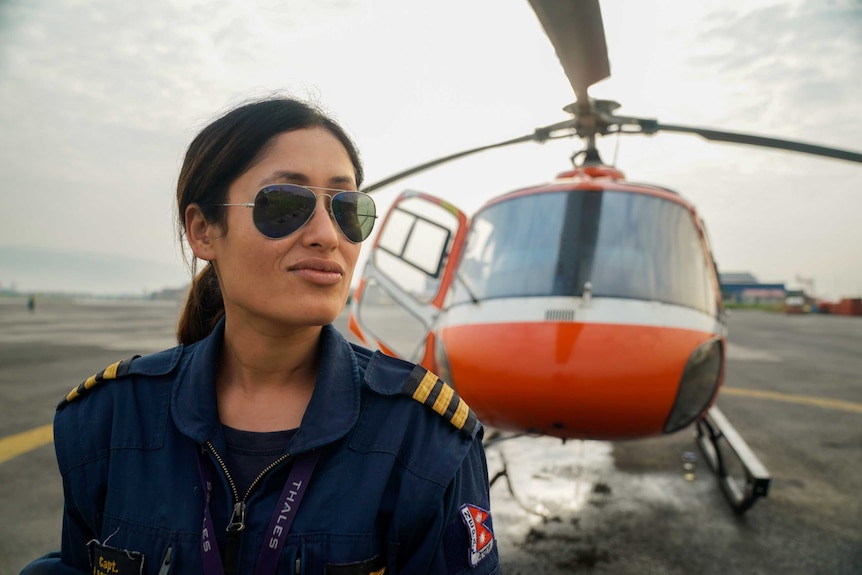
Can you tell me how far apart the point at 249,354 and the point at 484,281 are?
2.94 meters

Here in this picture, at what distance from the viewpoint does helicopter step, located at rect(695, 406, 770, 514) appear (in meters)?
3.88

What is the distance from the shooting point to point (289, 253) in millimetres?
1237

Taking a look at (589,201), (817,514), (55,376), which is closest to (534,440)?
(817,514)

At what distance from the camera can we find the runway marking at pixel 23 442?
5.02m

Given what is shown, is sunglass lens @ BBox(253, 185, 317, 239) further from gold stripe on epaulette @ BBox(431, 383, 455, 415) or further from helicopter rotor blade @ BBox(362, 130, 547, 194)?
helicopter rotor blade @ BBox(362, 130, 547, 194)

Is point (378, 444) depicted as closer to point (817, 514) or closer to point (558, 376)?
point (558, 376)

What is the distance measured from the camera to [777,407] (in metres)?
7.88

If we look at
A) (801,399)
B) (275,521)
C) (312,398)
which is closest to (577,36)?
(312,398)

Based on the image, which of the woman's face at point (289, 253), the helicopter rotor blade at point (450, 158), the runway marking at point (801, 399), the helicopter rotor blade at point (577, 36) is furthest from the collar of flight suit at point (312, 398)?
the runway marking at point (801, 399)

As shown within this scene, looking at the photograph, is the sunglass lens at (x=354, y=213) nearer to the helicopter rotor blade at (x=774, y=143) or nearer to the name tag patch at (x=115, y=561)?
the name tag patch at (x=115, y=561)

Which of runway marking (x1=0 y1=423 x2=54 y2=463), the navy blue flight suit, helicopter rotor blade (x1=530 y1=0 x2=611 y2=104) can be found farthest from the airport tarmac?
helicopter rotor blade (x1=530 y1=0 x2=611 y2=104)

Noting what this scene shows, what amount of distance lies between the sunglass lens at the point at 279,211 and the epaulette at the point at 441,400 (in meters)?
0.44

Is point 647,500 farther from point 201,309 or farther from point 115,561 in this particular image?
point 115,561

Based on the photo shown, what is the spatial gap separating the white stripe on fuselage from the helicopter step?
111cm
